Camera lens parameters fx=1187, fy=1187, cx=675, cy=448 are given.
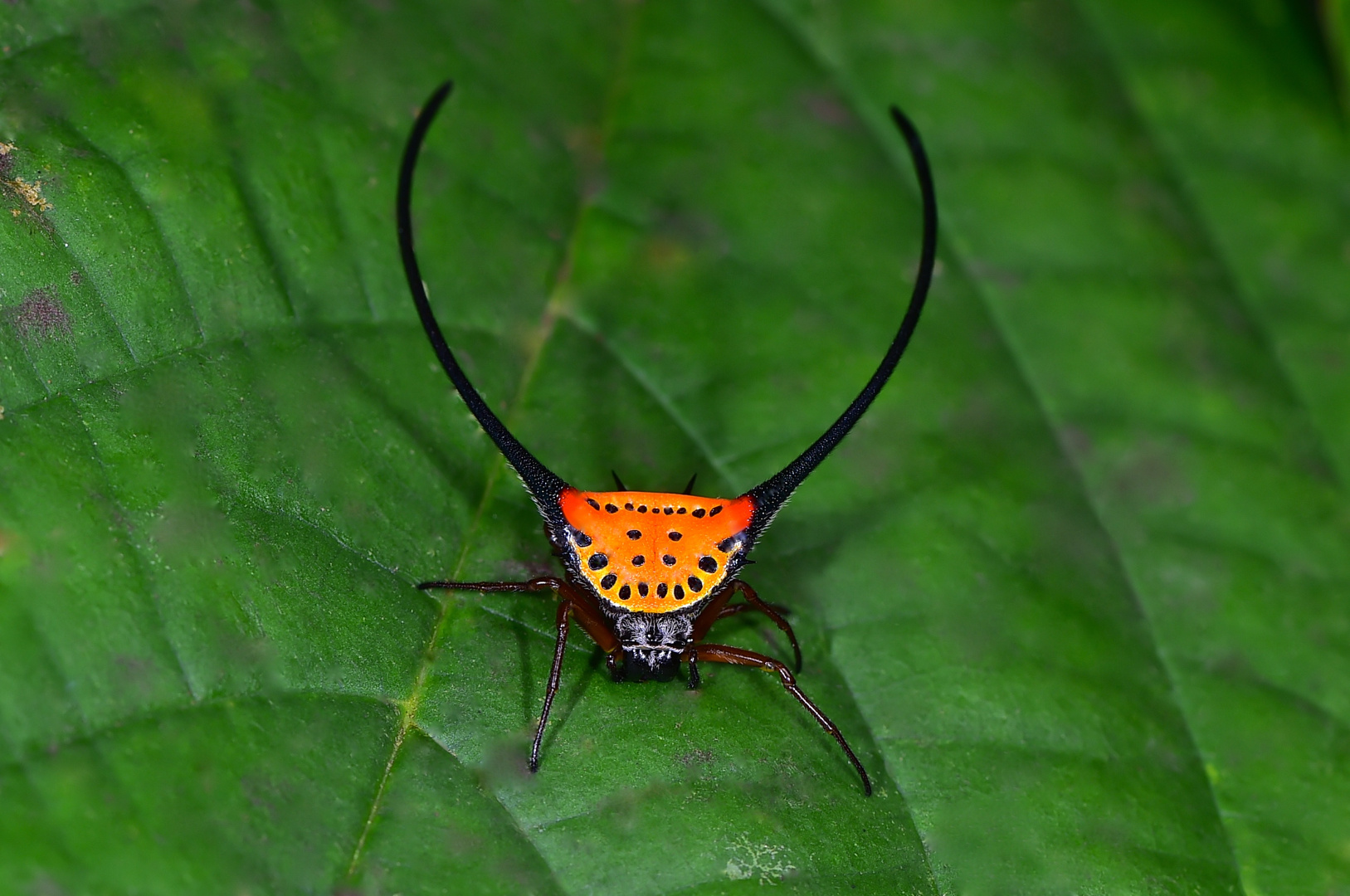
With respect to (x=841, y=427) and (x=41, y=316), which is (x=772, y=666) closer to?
(x=841, y=427)

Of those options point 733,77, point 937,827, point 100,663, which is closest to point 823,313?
point 733,77

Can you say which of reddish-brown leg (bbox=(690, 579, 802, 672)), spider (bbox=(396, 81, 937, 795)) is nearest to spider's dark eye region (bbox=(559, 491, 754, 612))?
spider (bbox=(396, 81, 937, 795))

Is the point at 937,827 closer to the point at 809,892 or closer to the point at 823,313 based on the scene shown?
the point at 809,892

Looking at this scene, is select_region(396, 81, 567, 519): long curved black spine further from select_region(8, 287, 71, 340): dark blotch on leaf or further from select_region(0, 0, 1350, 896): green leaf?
select_region(8, 287, 71, 340): dark blotch on leaf

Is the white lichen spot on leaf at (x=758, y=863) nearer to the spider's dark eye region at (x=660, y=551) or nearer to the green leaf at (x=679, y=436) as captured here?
the green leaf at (x=679, y=436)

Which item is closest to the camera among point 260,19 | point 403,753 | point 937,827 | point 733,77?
point 403,753

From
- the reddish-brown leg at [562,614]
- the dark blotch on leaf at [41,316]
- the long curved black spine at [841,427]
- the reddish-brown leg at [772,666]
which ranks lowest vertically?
the reddish-brown leg at [772,666]

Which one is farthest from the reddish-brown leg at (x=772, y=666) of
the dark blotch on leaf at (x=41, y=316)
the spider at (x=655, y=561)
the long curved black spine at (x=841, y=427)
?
the dark blotch on leaf at (x=41, y=316)
